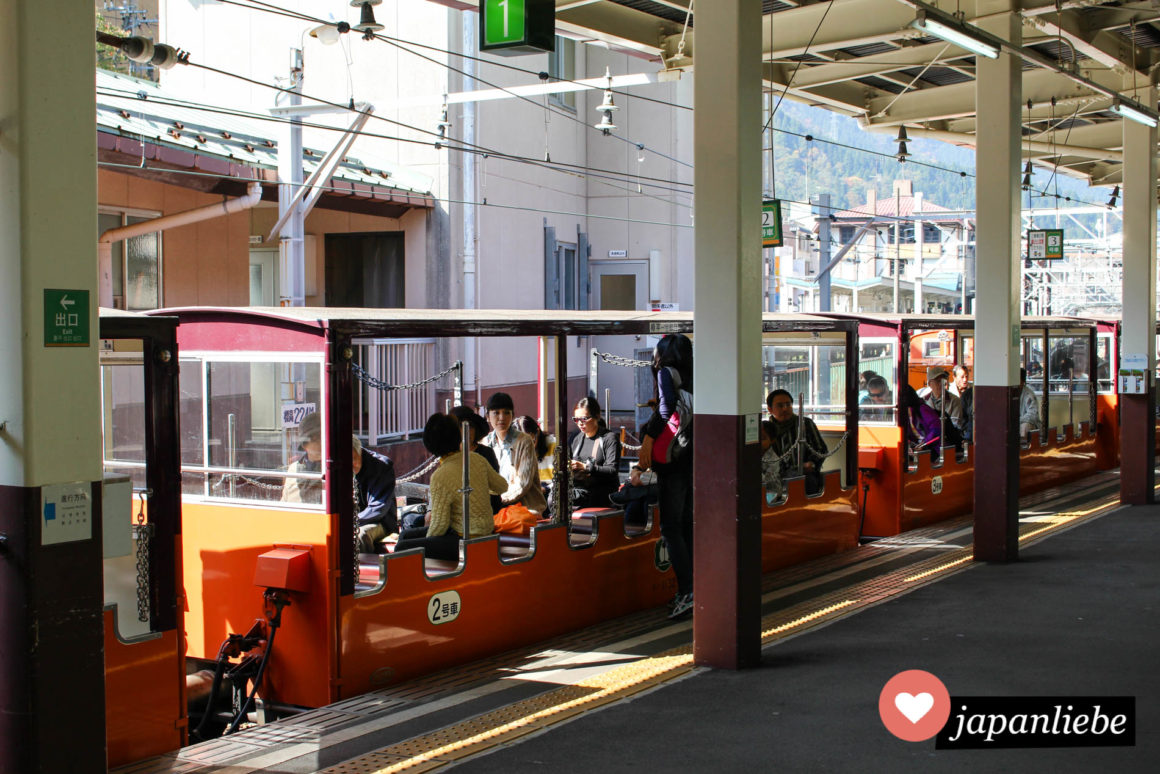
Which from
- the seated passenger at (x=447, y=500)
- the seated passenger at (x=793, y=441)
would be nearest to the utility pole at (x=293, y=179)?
the seated passenger at (x=793, y=441)

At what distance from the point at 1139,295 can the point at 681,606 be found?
792 centimetres

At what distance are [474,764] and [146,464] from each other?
7.05ft

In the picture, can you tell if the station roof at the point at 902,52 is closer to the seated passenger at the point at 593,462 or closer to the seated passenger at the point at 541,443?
the seated passenger at the point at 593,462

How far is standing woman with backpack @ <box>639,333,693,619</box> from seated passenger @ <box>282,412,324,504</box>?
2480 mm

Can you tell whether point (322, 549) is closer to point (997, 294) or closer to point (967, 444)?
point (997, 294)

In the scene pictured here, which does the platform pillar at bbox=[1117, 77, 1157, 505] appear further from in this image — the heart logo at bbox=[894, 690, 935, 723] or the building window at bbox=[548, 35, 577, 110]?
the building window at bbox=[548, 35, 577, 110]

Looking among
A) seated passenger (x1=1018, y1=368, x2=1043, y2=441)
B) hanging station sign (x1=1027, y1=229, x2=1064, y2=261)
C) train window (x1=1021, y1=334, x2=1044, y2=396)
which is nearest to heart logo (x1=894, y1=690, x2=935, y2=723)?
seated passenger (x1=1018, y1=368, x2=1043, y2=441)

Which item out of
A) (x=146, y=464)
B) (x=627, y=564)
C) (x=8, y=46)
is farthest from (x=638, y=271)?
(x=8, y=46)

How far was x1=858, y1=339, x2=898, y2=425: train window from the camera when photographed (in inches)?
495

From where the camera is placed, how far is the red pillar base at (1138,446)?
1376cm

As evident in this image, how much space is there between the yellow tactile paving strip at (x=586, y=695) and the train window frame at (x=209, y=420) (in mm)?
1603

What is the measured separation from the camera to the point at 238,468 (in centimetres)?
730

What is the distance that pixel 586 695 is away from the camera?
256 inches

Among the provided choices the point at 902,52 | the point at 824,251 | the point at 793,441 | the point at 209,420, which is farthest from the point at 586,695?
the point at 824,251
